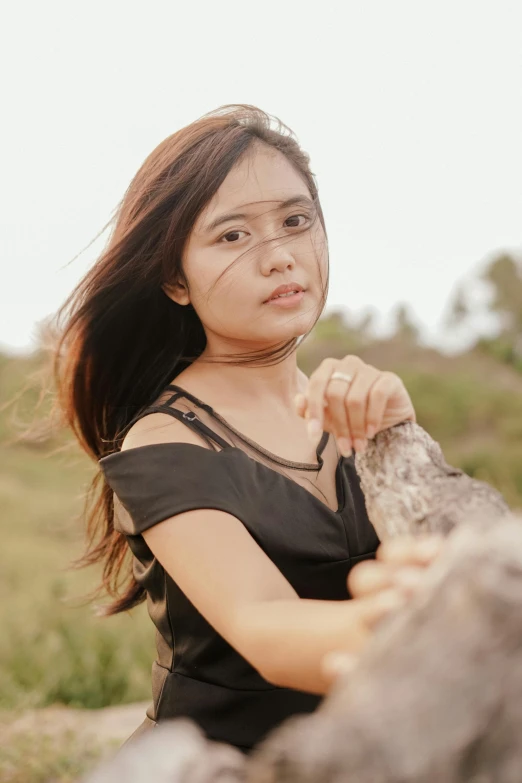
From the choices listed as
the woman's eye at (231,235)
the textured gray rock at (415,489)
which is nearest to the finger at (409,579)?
the textured gray rock at (415,489)

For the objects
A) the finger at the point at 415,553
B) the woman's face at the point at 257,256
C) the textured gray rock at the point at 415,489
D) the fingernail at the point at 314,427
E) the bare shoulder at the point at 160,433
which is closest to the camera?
the finger at the point at 415,553

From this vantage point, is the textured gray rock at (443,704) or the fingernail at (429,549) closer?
the textured gray rock at (443,704)

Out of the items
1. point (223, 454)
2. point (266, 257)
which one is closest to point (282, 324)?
point (266, 257)

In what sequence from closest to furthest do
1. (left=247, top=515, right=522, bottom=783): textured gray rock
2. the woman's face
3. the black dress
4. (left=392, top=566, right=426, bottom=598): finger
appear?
(left=247, top=515, right=522, bottom=783): textured gray rock, (left=392, top=566, right=426, bottom=598): finger, the black dress, the woman's face

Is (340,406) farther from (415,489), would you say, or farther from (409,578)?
(409,578)

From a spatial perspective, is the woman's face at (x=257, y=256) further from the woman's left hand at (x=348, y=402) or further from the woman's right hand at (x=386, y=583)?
the woman's right hand at (x=386, y=583)

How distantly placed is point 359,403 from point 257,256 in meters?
0.62

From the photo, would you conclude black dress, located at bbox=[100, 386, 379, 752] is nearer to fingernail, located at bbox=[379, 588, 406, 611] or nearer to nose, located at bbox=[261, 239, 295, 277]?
nose, located at bbox=[261, 239, 295, 277]

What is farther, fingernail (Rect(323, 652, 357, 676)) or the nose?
the nose

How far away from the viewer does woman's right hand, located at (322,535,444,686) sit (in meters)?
1.04

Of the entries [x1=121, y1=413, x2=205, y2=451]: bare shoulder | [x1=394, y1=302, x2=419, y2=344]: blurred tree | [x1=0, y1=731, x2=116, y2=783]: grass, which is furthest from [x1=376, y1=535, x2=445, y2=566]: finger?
[x1=394, y1=302, x2=419, y2=344]: blurred tree

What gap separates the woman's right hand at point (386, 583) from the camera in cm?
104

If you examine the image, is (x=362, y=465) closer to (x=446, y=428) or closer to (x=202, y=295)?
(x=202, y=295)

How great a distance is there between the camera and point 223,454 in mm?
2043
